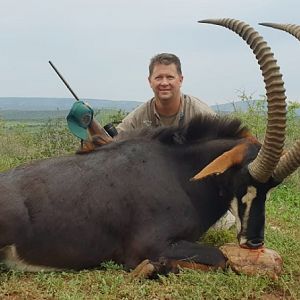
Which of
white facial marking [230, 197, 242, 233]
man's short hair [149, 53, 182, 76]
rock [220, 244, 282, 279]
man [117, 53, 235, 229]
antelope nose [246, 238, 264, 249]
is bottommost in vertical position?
rock [220, 244, 282, 279]

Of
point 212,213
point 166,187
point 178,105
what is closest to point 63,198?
point 166,187

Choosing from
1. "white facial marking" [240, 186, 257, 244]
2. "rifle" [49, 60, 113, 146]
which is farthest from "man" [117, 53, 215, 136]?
"white facial marking" [240, 186, 257, 244]

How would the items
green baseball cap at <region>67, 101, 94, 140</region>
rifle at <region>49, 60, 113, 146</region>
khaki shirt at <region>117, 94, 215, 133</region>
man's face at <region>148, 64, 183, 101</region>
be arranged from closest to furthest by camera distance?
rifle at <region>49, 60, 113, 146</region>, green baseball cap at <region>67, 101, 94, 140</region>, man's face at <region>148, 64, 183, 101</region>, khaki shirt at <region>117, 94, 215, 133</region>

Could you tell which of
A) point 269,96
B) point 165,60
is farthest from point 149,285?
point 165,60

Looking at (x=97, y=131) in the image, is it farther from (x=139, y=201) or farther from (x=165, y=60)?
(x=139, y=201)

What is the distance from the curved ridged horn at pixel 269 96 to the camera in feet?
13.4

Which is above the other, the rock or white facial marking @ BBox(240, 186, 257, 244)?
white facial marking @ BBox(240, 186, 257, 244)

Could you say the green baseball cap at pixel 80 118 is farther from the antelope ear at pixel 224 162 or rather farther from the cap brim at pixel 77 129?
the antelope ear at pixel 224 162

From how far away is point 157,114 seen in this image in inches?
257

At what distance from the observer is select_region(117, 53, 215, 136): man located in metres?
6.23

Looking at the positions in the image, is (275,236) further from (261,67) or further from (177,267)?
(261,67)

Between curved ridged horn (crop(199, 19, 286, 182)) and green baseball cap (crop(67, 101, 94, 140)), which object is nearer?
curved ridged horn (crop(199, 19, 286, 182))

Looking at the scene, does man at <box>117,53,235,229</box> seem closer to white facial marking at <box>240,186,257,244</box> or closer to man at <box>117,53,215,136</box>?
man at <box>117,53,215,136</box>

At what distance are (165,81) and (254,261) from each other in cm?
239
